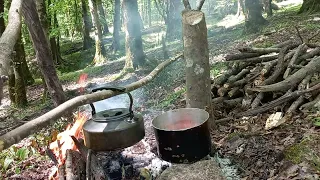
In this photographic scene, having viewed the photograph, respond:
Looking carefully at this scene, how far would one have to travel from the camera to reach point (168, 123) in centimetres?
427

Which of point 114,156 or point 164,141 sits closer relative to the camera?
point 164,141

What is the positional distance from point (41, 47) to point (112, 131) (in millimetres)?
2812

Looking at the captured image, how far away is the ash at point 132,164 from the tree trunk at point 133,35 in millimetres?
6771

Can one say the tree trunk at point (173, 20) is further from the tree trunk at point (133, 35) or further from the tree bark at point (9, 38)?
the tree bark at point (9, 38)

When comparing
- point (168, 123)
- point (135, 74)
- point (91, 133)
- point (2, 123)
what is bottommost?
point (2, 123)

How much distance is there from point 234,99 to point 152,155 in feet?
5.80

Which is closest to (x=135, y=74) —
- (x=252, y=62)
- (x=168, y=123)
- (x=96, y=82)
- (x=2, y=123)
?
(x=96, y=82)

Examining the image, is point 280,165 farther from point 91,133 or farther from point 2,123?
point 2,123

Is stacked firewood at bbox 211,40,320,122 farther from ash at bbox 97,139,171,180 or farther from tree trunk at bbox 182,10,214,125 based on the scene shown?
ash at bbox 97,139,171,180

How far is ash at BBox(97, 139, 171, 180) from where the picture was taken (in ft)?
12.4

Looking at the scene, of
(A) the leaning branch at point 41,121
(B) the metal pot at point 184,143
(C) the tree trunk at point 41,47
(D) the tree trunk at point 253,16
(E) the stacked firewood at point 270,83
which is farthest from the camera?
(D) the tree trunk at point 253,16

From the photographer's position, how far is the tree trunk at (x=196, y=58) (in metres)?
4.35

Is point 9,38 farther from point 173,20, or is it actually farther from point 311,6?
point 173,20

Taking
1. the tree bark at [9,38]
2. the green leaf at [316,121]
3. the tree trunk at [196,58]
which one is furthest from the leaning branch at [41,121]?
the green leaf at [316,121]
